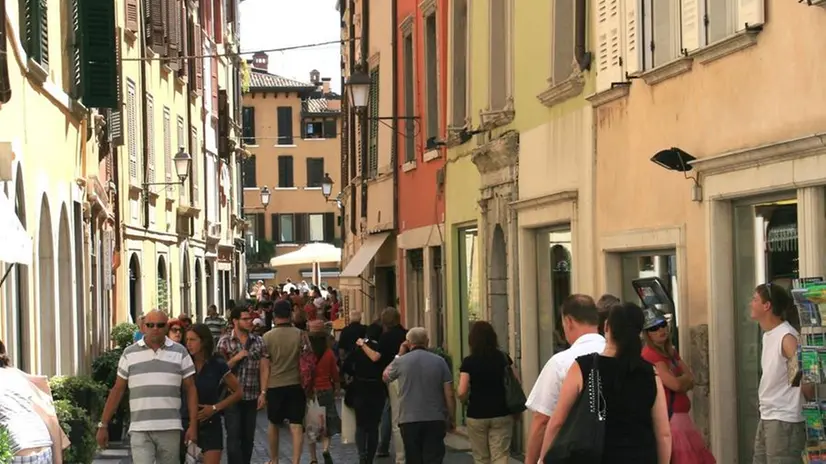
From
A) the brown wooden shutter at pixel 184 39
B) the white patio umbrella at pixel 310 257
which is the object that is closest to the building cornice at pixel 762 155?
the brown wooden shutter at pixel 184 39

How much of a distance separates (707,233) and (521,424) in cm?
663

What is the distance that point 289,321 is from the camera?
17.3 metres

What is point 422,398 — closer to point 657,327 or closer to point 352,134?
point 657,327

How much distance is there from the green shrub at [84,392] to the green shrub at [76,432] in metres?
1.90

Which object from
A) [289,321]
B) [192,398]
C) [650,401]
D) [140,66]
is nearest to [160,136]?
[140,66]

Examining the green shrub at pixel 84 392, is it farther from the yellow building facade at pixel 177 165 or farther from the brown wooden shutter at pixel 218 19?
the brown wooden shutter at pixel 218 19

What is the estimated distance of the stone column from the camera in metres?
9.79

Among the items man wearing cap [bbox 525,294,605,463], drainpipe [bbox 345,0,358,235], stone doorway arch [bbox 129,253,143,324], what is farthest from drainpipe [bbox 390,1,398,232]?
man wearing cap [bbox 525,294,605,463]

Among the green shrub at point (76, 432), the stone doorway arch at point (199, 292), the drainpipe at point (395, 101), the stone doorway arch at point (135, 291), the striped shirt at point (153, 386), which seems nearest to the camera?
the striped shirt at point (153, 386)

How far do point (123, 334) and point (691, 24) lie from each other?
1517 cm

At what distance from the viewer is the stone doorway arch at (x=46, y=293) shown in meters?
17.4

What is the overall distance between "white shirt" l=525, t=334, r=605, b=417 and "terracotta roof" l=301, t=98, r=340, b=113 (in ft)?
258

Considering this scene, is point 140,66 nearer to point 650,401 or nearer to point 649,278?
point 649,278

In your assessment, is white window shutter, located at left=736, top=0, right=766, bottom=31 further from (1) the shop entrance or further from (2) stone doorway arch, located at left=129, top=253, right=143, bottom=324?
(2) stone doorway arch, located at left=129, top=253, right=143, bottom=324
